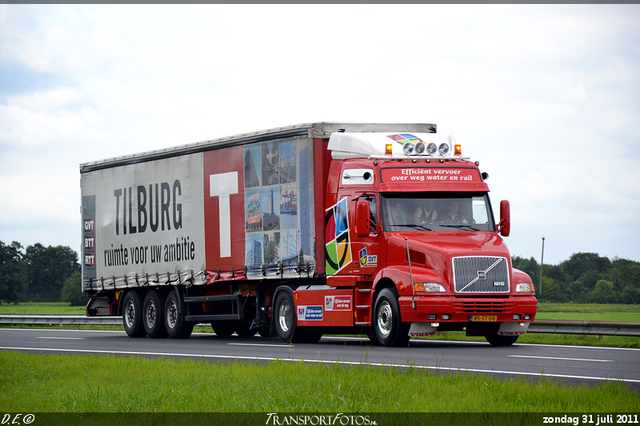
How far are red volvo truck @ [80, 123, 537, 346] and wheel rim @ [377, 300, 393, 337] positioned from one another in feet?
0.12

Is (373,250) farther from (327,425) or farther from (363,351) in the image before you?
(327,425)

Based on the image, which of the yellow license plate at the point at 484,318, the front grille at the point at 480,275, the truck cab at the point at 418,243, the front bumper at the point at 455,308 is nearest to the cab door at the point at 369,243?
the truck cab at the point at 418,243

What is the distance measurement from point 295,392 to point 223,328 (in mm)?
15953

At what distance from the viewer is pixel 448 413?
7832mm

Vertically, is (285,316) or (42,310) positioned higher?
(285,316)

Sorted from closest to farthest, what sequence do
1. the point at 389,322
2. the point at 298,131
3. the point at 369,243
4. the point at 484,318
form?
the point at 484,318 → the point at 389,322 → the point at 369,243 → the point at 298,131

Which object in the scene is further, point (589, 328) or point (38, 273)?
point (38, 273)

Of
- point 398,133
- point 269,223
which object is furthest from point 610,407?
point 269,223

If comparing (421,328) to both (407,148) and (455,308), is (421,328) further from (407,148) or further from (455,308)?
(407,148)

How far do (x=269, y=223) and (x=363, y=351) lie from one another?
4915 millimetres

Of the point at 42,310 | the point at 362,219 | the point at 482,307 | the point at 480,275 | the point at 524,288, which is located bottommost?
the point at 42,310

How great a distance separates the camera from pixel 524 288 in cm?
1697

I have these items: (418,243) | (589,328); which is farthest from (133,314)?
(589,328)

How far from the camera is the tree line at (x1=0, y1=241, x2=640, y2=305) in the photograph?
96125 millimetres
